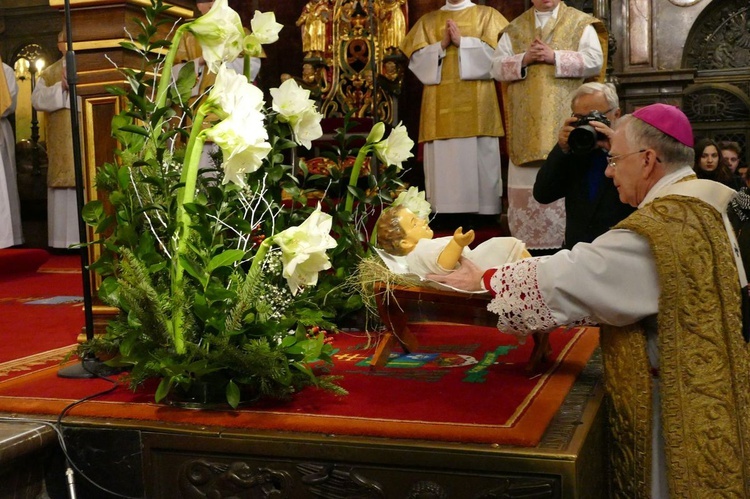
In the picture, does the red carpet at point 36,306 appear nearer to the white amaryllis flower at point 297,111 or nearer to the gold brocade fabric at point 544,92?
the white amaryllis flower at point 297,111

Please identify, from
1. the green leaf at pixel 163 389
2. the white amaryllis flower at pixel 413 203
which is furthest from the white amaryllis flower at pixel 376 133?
the green leaf at pixel 163 389

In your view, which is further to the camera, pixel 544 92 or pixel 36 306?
pixel 544 92

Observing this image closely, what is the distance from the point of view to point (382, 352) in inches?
126

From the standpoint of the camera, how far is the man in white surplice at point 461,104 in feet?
22.9

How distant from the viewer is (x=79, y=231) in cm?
298

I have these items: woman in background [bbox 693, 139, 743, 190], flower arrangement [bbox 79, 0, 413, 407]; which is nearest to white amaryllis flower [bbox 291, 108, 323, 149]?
flower arrangement [bbox 79, 0, 413, 407]

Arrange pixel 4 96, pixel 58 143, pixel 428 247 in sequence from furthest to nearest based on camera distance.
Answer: pixel 58 143
pixel 4 96
pixel 428 247

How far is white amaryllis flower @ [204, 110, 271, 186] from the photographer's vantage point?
2324 millimetres

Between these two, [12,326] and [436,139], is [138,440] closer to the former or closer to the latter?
[12,326]

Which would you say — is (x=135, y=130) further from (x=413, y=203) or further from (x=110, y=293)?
(x=413, y=203)

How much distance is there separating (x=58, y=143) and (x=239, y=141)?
22.1 feet

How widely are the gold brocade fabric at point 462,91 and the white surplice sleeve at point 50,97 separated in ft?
10.8

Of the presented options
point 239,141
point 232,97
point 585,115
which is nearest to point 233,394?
point 239,141

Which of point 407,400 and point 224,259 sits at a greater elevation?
point 224,259
